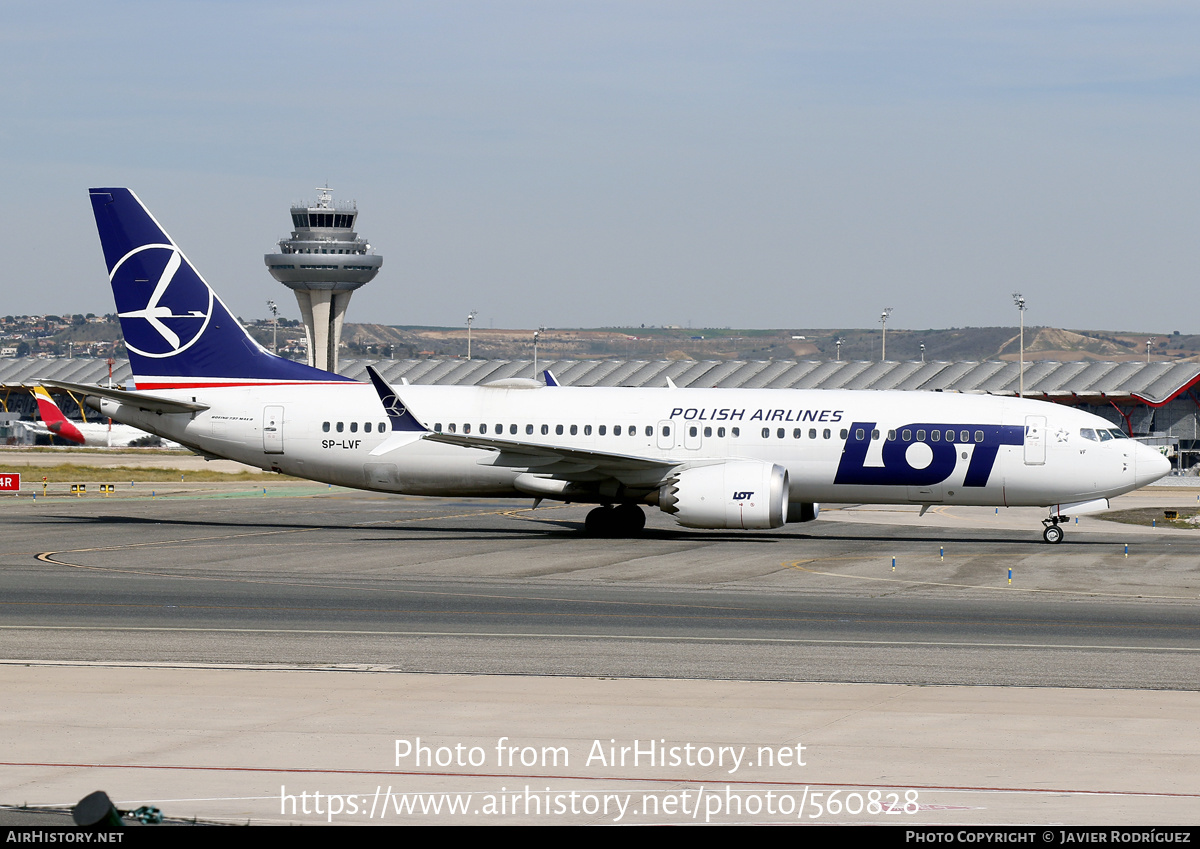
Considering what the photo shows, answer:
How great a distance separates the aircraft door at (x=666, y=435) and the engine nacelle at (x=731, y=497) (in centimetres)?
210

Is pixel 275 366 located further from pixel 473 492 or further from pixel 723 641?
pixel 723 641

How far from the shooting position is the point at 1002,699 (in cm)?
1545

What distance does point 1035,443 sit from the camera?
36.3 metres

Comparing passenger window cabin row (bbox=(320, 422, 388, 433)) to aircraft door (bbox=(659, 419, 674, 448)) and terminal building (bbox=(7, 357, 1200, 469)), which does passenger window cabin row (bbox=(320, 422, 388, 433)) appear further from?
terminal building (bbox=(7, 357, 1200, 469))

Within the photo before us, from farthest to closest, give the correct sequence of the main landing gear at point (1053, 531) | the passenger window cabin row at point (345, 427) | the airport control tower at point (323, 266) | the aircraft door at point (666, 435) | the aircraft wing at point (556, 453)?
the airport control tower at point (323, 266) < the passenger window cabin row at point (345, 427) < the aircraft door at point (666, 435) < the main landing gear at point (1053, 531) < the aircraft wing at point (556, 453)

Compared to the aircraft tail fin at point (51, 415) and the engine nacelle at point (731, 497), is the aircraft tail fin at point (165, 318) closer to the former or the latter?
the engine nacelle at point (731, 497)

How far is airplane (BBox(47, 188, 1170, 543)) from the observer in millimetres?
36250

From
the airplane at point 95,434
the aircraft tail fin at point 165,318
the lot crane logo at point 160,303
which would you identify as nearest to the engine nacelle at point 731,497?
the aircraft tail fin at point 165,318

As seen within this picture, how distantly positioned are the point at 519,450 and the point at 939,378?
74.8 meters

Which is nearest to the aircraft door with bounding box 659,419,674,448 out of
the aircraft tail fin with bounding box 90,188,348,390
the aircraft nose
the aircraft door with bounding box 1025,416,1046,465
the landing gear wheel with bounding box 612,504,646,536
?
the landing gear wheel with bounding box 612,504,646,536

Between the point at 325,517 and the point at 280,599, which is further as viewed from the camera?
the point at 325,517

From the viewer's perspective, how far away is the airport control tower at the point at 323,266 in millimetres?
154125
